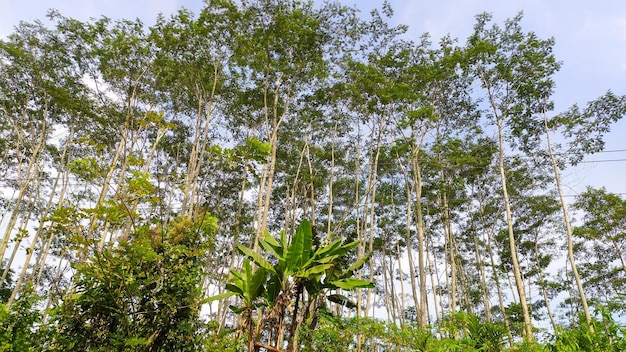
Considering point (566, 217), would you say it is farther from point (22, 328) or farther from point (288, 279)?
point (22, 328)

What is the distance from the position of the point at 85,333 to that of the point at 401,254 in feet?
63.0

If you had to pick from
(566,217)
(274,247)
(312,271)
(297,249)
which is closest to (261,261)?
(274,247)

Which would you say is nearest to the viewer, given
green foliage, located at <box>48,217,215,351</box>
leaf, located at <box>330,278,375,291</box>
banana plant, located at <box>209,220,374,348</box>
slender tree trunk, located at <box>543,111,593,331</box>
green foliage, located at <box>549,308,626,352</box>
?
green foliage, located at <box>549,308,626,352</box>

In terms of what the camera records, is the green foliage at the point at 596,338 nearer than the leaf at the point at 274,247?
Yes

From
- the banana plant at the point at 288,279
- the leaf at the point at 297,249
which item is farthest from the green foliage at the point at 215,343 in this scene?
the leaf at the point at 297,249

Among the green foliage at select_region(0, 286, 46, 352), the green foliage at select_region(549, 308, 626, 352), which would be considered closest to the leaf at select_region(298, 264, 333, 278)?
the green foliage at select_region(549, 308, 626, 352)

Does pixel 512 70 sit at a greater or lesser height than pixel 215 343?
greater

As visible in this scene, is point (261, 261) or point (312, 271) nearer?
point (312, 271)

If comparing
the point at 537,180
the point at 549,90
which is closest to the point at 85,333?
the point at 549,90

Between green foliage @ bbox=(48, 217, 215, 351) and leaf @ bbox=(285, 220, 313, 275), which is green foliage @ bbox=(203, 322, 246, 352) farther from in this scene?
leaf @ bbox=(285, 220, 313, 275)

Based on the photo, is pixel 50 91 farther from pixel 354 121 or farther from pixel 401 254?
pixel 401 254

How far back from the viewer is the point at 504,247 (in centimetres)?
1883

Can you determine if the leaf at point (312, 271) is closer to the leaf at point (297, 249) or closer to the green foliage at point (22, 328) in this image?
the leaf at point (297, 249)

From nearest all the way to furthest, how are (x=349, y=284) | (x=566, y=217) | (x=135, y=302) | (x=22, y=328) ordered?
(x=22, y=328) < (x=135, y=302) < (x=349, y=284) < (x=566, y=217)
